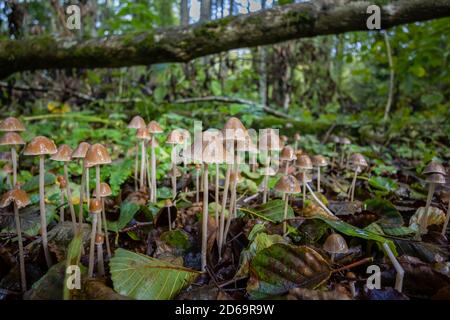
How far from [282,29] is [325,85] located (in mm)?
5654

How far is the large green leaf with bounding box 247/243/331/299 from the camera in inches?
66.2

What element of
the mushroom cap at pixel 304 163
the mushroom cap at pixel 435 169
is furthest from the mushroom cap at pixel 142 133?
the mushroom cap at pixel 435 169

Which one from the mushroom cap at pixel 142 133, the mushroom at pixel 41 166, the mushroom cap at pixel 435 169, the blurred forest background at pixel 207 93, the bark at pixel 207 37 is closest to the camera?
the mushroom at pixel 41 166

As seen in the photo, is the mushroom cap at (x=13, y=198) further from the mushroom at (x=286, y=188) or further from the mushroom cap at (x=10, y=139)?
the mushroom at (x=286, y=188)

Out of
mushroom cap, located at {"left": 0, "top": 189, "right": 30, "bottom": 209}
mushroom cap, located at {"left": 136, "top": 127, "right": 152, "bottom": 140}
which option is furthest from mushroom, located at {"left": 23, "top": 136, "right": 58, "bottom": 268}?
mushroom cap, located at {"left": 136, "top": 127, "right": 152, "bottom": 140}

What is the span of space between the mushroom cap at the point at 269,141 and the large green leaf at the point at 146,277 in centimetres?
118

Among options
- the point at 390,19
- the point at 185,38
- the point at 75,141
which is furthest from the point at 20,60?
the point at 390,19

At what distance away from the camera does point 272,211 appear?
2.38 meters

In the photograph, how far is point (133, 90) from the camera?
7.34 meters

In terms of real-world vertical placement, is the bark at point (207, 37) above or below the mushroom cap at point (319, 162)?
above

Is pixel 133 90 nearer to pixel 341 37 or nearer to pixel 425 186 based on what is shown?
pixel 341 37

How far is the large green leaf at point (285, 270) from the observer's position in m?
1.68

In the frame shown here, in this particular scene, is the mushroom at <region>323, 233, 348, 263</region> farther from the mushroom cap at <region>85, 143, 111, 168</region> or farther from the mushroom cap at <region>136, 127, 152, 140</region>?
the mushroom cap at <region>136, 127, 152, 140</region>

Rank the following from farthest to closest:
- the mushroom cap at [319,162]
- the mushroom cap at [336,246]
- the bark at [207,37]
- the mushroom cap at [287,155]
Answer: the bark at [207,37]
the mushroom cap at [319,162]
the mushroom cap at [287,155]
the mushroom cap at [336,246]
